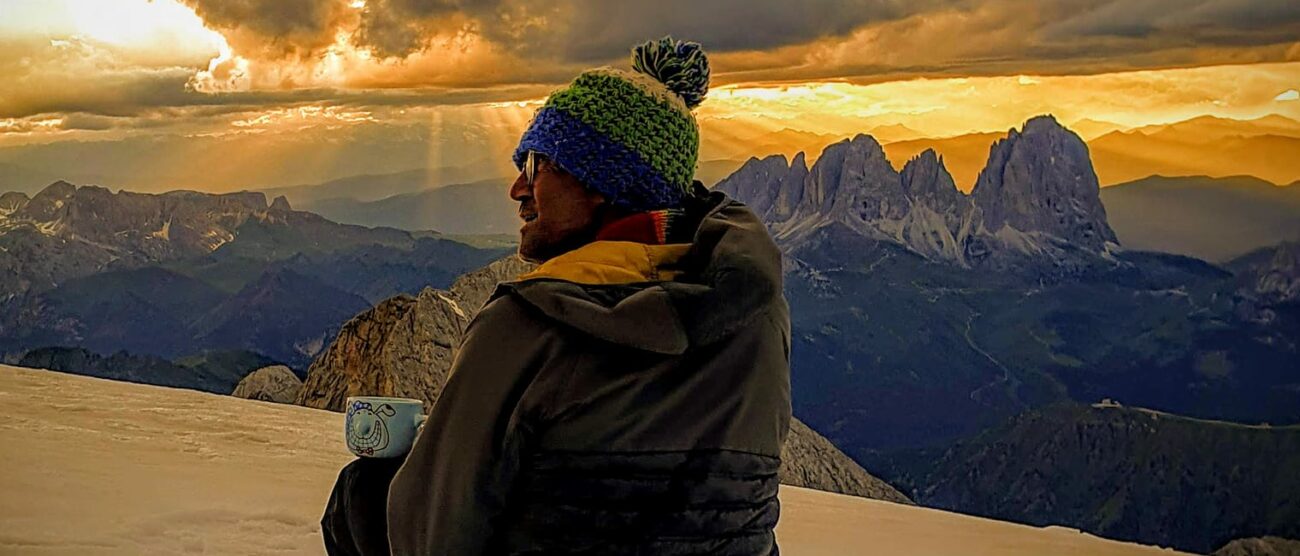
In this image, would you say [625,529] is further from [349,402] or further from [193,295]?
[193,295]

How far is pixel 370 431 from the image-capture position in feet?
3.35

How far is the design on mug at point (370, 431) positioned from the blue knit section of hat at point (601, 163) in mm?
257

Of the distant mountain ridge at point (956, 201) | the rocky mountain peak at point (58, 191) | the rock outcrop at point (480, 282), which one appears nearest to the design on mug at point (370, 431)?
the rock outcrop at point (480, 282)

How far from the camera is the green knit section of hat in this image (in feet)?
3.26

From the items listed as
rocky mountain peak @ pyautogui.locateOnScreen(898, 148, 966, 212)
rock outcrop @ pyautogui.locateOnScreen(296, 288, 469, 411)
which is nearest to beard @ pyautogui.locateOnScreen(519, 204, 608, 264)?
rock outcrop @ pyautogui.locateOnScreen(296, 288, 469, 411)

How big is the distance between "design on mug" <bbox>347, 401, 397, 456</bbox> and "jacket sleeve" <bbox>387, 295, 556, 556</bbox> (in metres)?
0.12

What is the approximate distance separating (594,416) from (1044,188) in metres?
10.8

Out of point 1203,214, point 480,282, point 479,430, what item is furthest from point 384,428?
point 1203,214

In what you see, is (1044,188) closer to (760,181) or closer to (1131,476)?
(760,181)

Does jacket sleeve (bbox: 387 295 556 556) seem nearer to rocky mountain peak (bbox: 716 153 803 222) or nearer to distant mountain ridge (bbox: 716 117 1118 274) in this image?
rocky mountain peak (bbox: 716 153 803 222)

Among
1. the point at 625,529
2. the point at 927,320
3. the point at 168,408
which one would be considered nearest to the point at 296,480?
the point at 168,408

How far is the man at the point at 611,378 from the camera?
0.88m

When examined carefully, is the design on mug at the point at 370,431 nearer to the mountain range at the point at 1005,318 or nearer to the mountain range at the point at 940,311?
the mountain range at the point at 940,311

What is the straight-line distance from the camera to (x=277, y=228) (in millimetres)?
9203
